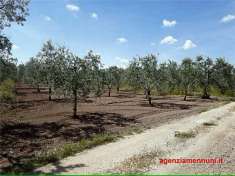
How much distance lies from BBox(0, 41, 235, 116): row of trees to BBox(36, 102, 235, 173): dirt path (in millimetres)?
11611

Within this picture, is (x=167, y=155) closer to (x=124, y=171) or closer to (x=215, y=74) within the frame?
(x=124, y=171)

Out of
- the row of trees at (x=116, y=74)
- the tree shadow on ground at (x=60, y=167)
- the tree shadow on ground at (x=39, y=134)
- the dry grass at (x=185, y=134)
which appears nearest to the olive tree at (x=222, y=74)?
the row of trees at (x=116, y=74)

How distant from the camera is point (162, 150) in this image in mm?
17422

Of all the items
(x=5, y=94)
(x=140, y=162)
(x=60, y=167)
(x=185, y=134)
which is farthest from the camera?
(x=5, y=94)

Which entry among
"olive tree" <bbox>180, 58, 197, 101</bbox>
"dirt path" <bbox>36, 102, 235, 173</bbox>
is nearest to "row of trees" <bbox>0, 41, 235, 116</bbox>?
"olive tree" <bbox>180, 58, 197, 101</bbox>

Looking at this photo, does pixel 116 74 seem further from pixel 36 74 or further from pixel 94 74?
pixel 94 74

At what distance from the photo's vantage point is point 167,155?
1628 centimetres

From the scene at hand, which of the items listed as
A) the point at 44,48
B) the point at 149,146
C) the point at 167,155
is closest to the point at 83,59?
the point at 149,146

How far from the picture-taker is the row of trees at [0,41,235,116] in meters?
32.0

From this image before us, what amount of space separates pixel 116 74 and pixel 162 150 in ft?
256

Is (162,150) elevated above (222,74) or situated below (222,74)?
below

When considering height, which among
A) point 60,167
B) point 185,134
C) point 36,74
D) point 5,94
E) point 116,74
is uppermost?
point 116,74

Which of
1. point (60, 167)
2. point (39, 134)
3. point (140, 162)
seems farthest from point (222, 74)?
point (60, 167)

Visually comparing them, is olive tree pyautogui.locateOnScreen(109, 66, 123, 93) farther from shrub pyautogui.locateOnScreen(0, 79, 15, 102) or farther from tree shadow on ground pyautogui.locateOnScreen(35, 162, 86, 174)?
tree shadow on ground pyautogui.locateOnScreen(35, 162, 86, 174)
